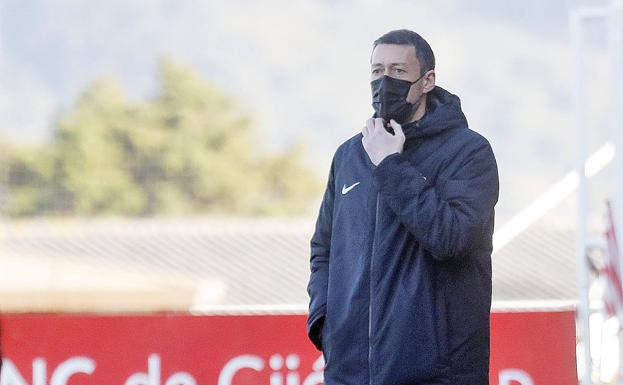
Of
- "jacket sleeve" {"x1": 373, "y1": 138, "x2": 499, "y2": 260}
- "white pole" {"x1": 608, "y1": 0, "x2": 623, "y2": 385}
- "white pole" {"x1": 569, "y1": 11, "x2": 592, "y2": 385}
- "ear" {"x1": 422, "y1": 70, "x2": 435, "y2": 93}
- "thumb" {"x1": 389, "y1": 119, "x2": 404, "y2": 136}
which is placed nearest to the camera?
"jacket sleeve" {"x1": 373, "y1": 138, "x2": 499, "y2": 260}

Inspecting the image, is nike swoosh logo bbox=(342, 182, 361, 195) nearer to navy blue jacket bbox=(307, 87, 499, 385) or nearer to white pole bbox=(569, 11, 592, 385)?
navy blue jacket bbox=(307, 87, 499, 385)

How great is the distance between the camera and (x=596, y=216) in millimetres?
34938

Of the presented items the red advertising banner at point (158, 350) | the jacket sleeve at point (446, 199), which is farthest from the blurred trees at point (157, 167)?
the jacket sleeve at point (446, 199)

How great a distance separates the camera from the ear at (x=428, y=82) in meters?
3.56

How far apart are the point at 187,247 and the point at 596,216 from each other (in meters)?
12.4

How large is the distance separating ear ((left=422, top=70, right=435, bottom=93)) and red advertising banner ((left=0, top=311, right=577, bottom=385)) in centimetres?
133

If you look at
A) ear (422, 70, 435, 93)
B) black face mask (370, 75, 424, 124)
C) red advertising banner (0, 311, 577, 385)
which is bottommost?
red advertising banner (0, 311, 577, 385)

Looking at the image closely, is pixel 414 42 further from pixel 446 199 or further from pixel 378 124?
pixel 446 199

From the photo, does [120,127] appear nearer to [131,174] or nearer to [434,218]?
[131,174]

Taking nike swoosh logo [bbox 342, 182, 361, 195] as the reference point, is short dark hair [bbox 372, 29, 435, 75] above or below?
above

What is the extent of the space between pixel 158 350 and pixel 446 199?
165cm

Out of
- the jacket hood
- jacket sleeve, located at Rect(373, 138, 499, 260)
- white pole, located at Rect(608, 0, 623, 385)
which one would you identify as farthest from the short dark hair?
white pole, located at Rect(608, 0, 623, 385)

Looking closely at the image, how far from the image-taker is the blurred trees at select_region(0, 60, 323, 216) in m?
45.7

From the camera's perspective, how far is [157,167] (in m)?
46.8
